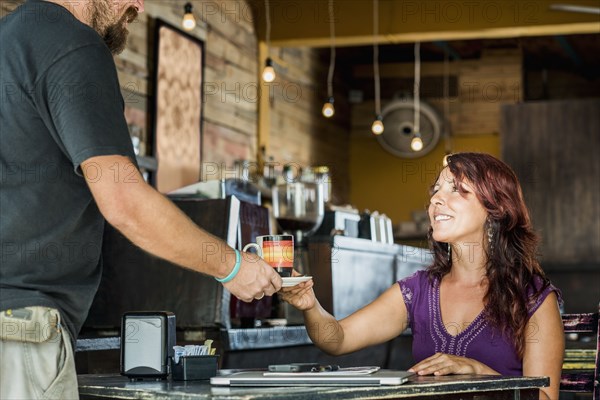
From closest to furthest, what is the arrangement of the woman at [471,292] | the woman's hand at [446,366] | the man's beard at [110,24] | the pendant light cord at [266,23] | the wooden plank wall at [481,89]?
1. the man's beard at [110,24]
2. the woman's hand at [446,366]
3. the woman at [471,292]
4. the pendant light cord at [266,23]
5. the wooden plank wall at [481,89]

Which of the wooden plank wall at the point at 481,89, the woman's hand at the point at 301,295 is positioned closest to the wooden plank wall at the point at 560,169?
the wooden plank wall at the point at 481,89

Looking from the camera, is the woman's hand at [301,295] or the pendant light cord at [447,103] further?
the pendant light cord at [447,103]

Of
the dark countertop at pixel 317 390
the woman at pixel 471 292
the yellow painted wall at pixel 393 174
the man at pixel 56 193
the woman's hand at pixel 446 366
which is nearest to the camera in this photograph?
the dark countertop at pixel 317 390

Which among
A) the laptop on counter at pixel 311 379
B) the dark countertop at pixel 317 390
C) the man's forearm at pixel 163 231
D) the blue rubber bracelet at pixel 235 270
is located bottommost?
the dark countertop at pixel 317 390

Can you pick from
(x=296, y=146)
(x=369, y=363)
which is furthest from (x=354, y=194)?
(x=369, y=363)

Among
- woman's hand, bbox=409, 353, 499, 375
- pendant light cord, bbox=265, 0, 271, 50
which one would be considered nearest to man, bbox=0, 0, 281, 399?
woman's hand, bbox=409, 353, 499, 375

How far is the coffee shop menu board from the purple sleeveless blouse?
3.53 meters

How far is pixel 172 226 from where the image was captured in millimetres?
1806

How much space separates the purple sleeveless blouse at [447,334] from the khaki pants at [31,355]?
4.16 ft

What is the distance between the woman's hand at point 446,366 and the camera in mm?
2137

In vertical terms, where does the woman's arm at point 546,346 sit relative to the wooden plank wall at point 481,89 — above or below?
below

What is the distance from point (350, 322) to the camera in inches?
109

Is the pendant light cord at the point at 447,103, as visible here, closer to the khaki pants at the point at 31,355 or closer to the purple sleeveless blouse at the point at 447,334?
the purple sleeveless blouse at the point at 447,334

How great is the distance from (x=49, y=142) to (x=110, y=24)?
13.5 inches
